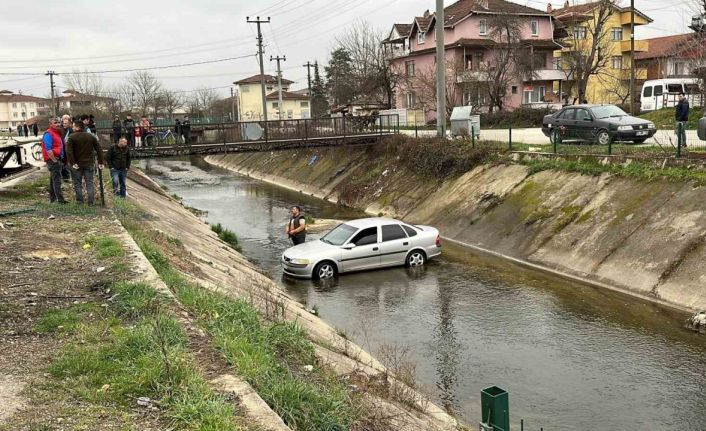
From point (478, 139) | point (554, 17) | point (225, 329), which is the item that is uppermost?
point (554, 17)

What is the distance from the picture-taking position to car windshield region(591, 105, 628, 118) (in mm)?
23859

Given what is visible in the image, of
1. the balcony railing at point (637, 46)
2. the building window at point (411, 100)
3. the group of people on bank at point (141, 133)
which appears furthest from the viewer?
the balcony railing at point (637, 46)

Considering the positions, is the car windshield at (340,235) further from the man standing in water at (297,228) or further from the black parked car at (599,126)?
the black parked car at (599,126)

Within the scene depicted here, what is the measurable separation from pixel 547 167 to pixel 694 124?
10.5 meters

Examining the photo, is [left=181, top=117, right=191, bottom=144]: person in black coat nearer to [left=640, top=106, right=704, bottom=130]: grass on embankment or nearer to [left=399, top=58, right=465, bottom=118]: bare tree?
[left=640, top=106, right=704, bottom=130]: grass on embankment

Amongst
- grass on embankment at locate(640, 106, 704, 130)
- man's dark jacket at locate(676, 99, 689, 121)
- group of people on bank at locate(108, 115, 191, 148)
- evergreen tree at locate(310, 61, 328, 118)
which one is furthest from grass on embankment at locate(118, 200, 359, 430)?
evergreen tree at locate(310, 61, 328, 118)

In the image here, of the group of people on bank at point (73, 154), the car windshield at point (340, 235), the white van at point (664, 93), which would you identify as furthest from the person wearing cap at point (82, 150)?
the white van at point (664, 93)

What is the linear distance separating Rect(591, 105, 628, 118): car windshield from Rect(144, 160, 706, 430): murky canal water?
920 centimetres

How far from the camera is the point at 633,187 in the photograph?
18047 mm

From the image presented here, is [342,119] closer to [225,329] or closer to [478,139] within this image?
A: [478,139]

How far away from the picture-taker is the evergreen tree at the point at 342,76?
65.1 m

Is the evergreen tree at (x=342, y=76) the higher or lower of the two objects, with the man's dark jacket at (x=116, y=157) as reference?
higher

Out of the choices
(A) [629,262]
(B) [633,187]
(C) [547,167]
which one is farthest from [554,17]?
(A) [629,262]

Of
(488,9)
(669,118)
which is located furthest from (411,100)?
(669,118)
